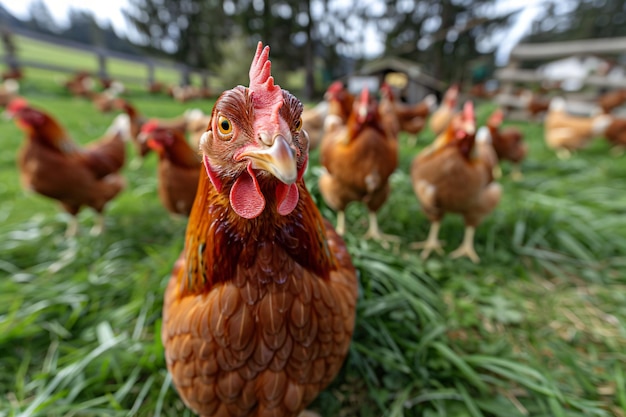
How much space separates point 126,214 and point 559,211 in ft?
12.7

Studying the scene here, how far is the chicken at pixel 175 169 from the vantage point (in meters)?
2.32

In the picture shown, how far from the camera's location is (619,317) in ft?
5.79

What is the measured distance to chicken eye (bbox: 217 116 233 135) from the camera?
24.9 inches

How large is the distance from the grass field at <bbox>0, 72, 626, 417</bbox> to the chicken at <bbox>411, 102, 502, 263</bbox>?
25 cm

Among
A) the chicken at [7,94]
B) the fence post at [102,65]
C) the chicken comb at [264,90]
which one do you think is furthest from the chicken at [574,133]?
the fence post at [102,65]

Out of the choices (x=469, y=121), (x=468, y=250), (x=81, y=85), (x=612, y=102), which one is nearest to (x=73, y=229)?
(x=468, y=250)

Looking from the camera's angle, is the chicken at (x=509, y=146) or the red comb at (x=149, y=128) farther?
the chicken at (x=509, y=146)

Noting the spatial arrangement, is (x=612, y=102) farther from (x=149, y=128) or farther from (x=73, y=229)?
(x=73, y=229)

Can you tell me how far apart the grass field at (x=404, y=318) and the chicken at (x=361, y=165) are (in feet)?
0.90

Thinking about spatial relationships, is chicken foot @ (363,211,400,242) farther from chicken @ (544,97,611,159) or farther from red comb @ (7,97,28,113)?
chicken @ (544,97,611,159)

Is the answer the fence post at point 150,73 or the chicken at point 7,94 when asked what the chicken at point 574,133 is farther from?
the fence post at point 150,73

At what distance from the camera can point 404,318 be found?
4.92 ft

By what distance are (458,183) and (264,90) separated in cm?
183

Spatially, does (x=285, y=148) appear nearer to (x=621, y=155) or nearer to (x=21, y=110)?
(x=21, y=110)
